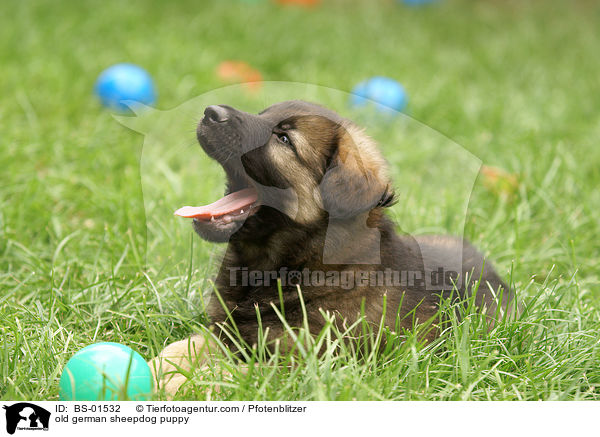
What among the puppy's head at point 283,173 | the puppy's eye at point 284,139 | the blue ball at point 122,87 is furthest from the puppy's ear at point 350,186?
the blue ball at point 122,87

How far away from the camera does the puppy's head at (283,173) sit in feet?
8.10

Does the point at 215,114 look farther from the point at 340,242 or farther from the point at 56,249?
the point at 56,249

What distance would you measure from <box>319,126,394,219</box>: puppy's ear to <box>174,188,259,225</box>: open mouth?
0.26 metres

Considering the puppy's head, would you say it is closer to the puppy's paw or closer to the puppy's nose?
the puppy's nose

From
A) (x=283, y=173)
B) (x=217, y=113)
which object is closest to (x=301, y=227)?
(x=283, y=173)

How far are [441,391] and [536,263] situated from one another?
1573mm

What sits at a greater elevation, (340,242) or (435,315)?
(340,242)

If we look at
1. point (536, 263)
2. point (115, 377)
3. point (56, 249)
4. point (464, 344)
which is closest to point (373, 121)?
point (536, 263)

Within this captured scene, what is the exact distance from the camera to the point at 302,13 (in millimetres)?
8039

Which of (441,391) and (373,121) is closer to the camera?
(441,391)
